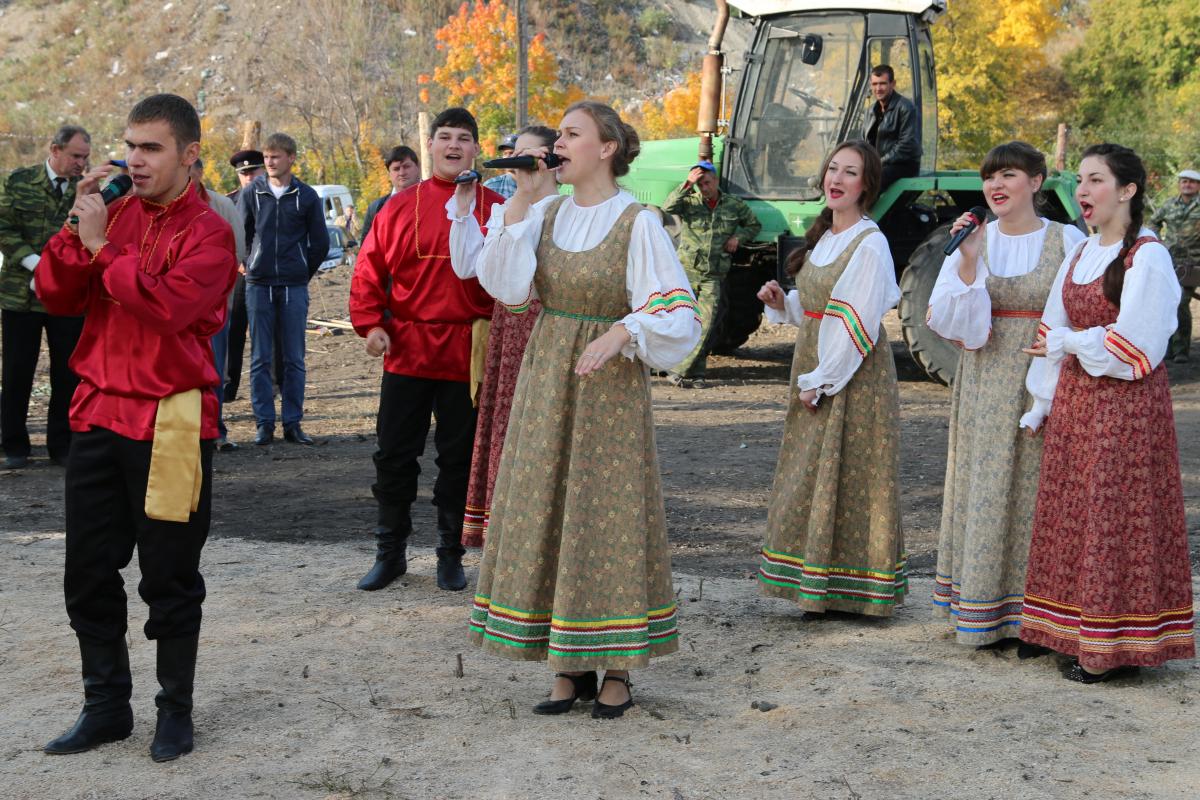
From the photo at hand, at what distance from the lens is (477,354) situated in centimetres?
553

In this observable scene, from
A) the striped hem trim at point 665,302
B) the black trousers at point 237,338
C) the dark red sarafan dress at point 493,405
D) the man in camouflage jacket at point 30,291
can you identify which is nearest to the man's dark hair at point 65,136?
the man in camouflage jacket at point 30,291

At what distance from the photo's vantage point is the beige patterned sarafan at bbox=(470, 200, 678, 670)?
4066 millimetres

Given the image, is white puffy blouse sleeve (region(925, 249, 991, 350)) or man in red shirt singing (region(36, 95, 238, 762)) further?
white puffy blouse sleeve (region(925, 249, 991, 350))

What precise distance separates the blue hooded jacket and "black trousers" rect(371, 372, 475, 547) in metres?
3.39

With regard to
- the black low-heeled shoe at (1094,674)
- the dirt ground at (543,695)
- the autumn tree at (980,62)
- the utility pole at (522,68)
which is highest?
the autumn tree at (980,62)

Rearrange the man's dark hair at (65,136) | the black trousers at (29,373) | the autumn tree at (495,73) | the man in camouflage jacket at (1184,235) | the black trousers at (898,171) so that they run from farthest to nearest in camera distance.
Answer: the autumn tree at (495,73) → the man in camouflage jacket at (1184,235) → the black trousers at (898,171) → the black trousers at (29,373) → the man's dark hair at (65,136)

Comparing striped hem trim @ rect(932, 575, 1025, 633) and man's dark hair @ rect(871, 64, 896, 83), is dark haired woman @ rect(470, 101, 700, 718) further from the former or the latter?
→ man's dark hair @ rect(871, 64, 896, 83)

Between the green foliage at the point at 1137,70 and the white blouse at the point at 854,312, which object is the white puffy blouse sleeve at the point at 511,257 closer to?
the white blouse at the point at 854,312

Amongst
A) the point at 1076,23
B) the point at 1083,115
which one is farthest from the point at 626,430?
the point at 1076,23

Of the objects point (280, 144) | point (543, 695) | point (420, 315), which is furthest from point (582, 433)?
point (280, 144)

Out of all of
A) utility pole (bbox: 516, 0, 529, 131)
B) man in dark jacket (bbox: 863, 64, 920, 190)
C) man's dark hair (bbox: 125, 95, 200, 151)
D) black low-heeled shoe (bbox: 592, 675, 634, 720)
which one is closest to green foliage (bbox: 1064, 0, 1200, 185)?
utility pole (bbox: 516, 0, 529, 131)

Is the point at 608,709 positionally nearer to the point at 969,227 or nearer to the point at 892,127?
the point at 969,227

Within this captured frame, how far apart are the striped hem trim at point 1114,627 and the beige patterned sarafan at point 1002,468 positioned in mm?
210

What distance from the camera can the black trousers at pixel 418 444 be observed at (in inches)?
220
